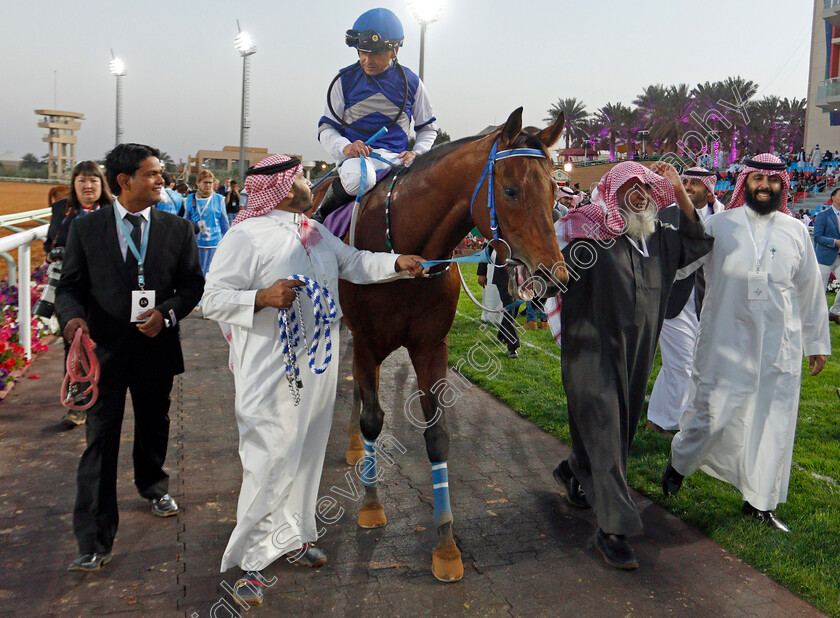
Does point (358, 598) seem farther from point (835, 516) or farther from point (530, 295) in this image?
point (835, 516)

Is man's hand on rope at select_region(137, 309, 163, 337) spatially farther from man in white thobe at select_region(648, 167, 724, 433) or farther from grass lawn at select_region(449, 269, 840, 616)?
man in white thobe at select_region(648, 167, 724, 433)

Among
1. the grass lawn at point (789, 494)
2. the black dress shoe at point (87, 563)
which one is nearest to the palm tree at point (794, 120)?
the grass lawn at point (789, 494)

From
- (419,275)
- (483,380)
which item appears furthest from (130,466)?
(483,380)

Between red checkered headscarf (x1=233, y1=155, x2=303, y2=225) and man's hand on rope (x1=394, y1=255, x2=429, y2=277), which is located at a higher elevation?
red checkered headscarf (x1=233, y1=155, x2=303, y2=225)

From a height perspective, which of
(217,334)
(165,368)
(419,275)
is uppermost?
(419,275)

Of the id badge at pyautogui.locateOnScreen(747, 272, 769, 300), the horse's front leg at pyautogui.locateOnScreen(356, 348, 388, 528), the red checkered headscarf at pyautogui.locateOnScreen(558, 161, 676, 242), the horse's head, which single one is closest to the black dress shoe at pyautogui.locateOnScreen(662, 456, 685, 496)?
the id badge at pyautogui.locateOnScreen(747, 272, 769, 300)

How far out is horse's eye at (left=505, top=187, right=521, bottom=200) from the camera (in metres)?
2.91

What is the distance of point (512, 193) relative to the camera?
292 cm

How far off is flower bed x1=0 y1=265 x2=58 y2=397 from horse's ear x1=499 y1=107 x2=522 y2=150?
5234 millimetres

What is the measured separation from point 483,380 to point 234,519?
3796 millimetres

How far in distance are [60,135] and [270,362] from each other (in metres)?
56.0

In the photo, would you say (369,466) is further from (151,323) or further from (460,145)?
(460,145)

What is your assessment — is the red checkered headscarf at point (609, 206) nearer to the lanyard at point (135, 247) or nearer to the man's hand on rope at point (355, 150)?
the man's hand on rope at point (355, 150)

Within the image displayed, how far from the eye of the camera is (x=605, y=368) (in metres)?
3.62
